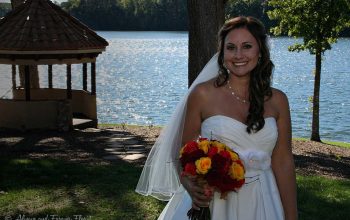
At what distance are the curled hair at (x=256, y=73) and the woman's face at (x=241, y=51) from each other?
0.04 m

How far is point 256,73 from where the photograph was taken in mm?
3812

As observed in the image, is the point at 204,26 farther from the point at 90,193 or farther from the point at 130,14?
the point at 130,14

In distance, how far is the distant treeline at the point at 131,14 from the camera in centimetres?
12256

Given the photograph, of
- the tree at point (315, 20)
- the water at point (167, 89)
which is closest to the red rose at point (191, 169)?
the water at point (167, 89)

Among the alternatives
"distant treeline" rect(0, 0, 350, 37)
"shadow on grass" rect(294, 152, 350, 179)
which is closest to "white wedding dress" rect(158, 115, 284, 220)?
"shadow on grass" rect(294, 152, 350, 179)

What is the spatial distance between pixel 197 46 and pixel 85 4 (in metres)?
118

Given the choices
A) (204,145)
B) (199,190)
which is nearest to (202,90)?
(204,145)

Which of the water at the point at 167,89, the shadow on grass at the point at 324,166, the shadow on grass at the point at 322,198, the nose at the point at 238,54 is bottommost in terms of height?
the water at the point at 167,89

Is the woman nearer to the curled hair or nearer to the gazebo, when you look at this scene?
the curled hair

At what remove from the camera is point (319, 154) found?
1432cm

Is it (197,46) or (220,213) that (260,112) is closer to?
(220,213)

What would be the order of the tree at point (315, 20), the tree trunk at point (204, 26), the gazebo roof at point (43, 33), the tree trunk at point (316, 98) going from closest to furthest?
the tree trunk at point (204, 26), the gazebo roof at point (43, 33), the tree at point (315, 20), the tree trunk at point (316, 98)

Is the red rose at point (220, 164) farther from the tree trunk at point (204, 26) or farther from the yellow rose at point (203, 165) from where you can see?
the tree trunk at point (204, 26)

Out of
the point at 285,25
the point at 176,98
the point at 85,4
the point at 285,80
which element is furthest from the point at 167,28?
the point at 285,25
